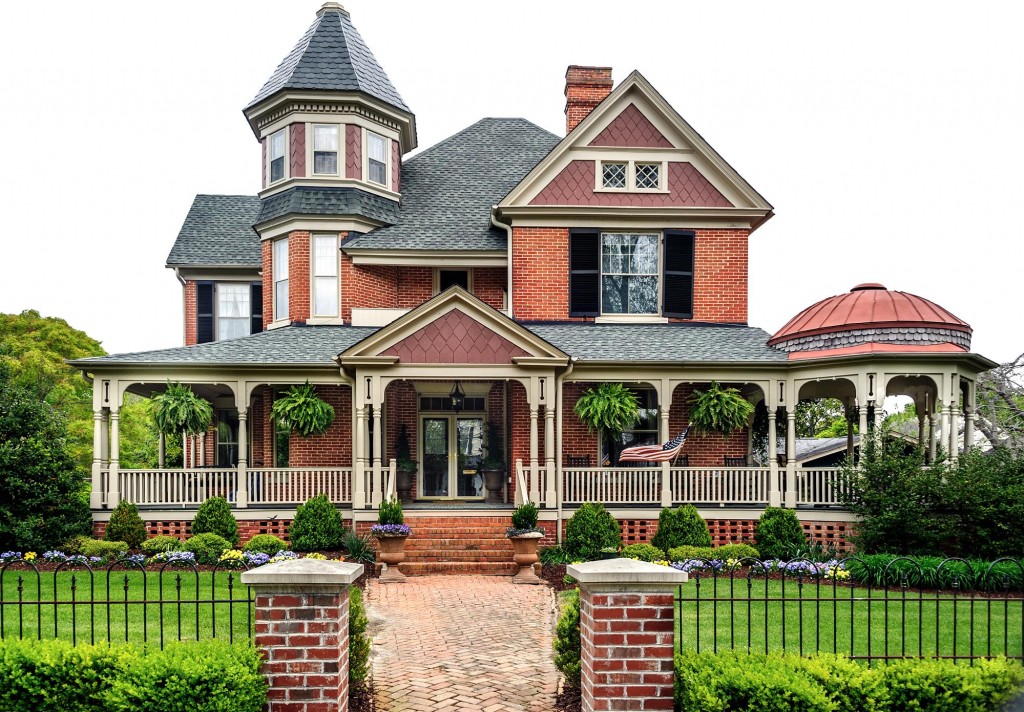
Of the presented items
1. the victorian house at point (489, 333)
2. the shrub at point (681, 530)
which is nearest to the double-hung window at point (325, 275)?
the victorian house at point (489, 333)

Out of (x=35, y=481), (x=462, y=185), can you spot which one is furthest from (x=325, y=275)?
(x=35, y=481)

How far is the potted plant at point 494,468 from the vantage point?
1933cm

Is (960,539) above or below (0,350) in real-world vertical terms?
below

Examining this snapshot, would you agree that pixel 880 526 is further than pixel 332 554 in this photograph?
No

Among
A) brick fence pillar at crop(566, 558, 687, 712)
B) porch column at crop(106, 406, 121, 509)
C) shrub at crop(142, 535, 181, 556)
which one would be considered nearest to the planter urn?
shrub at crop(142, 535, 181, 556)

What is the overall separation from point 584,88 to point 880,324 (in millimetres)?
10298

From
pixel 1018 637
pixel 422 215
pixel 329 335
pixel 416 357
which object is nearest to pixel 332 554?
pixel 416 357

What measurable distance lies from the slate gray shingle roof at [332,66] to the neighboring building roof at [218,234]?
4.57m

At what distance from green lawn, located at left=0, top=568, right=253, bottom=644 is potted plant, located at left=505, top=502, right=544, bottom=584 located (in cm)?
467

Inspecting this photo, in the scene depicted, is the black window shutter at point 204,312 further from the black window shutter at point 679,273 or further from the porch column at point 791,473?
the porch column at point 791,473

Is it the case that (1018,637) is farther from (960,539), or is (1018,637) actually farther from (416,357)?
(416,357)

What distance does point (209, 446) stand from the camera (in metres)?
23.0

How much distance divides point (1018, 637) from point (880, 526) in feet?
18.8

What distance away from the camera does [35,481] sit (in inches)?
621
